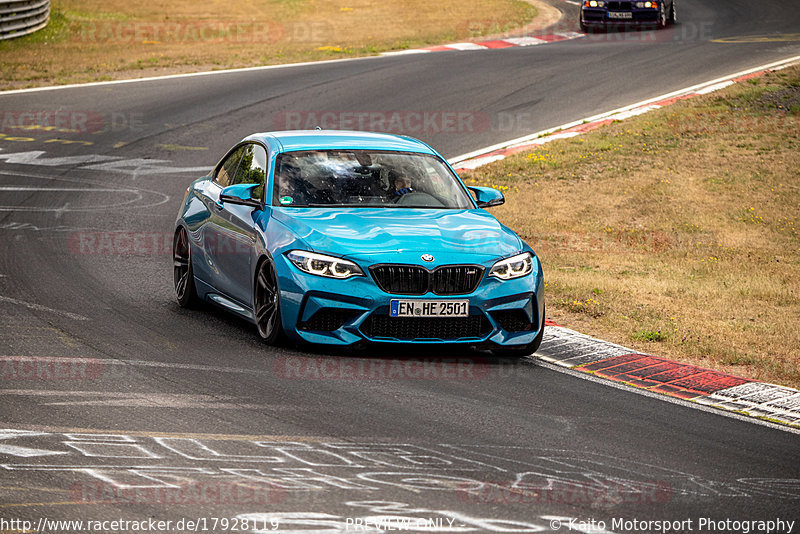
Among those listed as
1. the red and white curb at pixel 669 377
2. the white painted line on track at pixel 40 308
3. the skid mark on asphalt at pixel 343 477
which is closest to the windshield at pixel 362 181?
the red and white curb at pixel 669 377

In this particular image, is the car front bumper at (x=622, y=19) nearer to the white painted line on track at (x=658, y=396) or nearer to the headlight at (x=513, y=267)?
the headlight at (x=513, y=267)

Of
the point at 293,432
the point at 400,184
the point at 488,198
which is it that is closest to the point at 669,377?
the point at 488,198

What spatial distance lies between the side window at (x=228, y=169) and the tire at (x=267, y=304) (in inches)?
65.4

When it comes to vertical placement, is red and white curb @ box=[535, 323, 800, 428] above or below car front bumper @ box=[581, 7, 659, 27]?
below

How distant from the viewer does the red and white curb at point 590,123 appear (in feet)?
61.0

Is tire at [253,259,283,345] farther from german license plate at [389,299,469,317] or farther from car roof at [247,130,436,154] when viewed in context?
car roof at [247,130,436,154]

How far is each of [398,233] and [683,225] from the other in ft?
23.7

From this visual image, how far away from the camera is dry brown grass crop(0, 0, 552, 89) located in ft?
91.8

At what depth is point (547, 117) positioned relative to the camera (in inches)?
860

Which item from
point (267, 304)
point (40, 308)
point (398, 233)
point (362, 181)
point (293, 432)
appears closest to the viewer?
point (293, 432)

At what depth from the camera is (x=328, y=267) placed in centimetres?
834

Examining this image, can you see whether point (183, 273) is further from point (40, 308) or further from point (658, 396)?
point (658, 396)

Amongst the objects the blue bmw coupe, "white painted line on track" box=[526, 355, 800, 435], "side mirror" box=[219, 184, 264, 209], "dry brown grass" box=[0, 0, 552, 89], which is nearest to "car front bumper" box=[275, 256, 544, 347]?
the blue bmw coupe

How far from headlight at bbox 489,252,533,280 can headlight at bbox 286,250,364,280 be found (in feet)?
3.36
